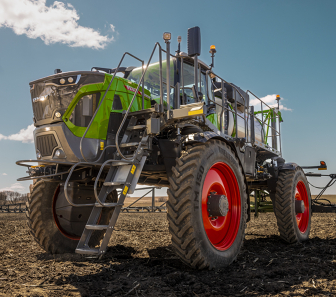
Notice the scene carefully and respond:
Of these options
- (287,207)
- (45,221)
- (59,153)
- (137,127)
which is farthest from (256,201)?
(59,153)

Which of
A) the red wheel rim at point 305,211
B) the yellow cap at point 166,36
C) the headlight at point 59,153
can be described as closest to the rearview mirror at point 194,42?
the yellow cap at point 166,36

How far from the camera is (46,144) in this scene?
15.8ft

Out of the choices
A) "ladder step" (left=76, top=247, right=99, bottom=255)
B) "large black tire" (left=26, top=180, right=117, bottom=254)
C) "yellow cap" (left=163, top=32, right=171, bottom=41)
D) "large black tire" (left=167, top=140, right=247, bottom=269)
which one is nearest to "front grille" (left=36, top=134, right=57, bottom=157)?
"large black tire" (left=26, top=180, right=117, bottom=254)

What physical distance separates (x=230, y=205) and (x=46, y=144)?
3025 millimetres

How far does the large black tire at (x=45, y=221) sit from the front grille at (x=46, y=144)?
0.87m

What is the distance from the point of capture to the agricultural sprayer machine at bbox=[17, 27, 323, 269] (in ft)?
13.4

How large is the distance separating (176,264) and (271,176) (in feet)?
12.7

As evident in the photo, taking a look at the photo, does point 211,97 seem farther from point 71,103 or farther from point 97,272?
point 97,272

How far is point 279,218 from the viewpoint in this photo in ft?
24.0

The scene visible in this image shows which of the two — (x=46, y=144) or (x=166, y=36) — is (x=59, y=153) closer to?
(x=46, y=144)

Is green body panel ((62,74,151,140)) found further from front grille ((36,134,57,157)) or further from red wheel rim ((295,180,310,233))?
red wheel rim ((295,180,310,233))

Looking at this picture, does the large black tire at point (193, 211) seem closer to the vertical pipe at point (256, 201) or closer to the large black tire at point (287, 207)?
the large black tire at point (287, 207)

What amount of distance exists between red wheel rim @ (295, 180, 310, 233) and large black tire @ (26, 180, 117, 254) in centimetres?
557

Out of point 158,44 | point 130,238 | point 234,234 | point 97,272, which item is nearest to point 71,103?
point 158,44
